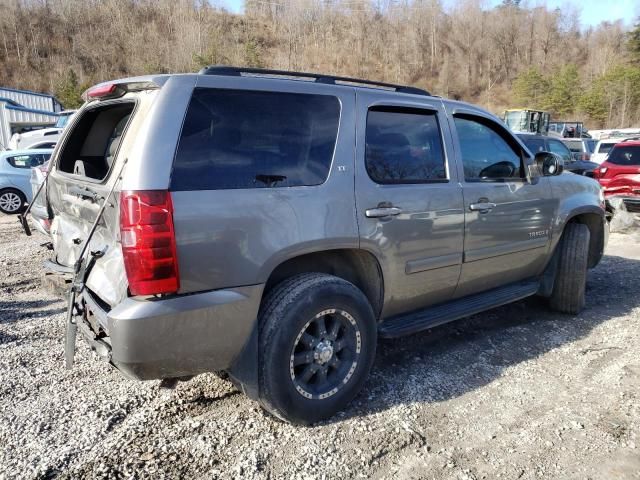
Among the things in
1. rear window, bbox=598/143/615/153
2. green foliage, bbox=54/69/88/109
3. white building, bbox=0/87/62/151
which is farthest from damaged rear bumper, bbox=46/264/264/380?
green foliage, bbox=54/69/88/109

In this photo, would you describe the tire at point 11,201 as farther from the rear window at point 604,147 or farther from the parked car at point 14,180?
the rear window at point 604,147

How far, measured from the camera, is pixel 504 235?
3.97 meters

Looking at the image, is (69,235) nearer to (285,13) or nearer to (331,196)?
(331,196)

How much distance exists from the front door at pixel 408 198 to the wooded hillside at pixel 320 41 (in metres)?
64.3

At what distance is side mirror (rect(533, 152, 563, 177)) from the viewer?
428 centimetres

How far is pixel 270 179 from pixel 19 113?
33438mm

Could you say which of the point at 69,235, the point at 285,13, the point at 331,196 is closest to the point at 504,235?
the point at 331,196

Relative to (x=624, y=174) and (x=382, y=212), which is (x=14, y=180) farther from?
(x=624, y=174)

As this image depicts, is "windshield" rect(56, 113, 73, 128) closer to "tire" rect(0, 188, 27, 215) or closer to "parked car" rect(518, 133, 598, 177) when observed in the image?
"tire" rect(0, 188, 27, 215)

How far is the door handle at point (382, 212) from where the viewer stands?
304cm

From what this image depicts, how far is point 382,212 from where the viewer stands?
3.09 metres

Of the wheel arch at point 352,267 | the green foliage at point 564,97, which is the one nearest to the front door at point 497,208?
the wheel arch at point 352,267

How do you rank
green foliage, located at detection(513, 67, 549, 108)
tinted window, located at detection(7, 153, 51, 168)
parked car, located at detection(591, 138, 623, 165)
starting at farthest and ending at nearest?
green foliage, located at detection(513, 67, 549, 108) → parked car, located at detection(591, 138, 623, 165) → tinted window, located at detection(7, 153, 51, 168)

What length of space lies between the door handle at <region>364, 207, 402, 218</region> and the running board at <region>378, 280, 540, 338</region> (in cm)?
77
